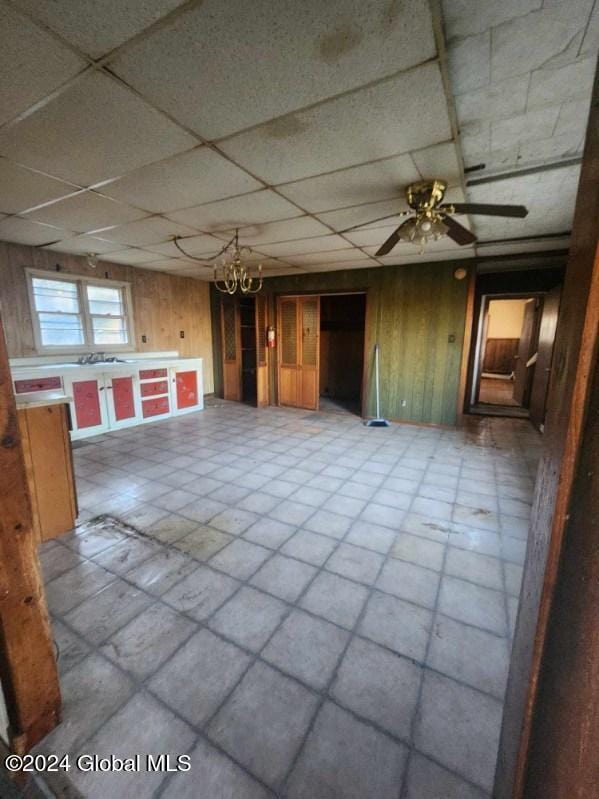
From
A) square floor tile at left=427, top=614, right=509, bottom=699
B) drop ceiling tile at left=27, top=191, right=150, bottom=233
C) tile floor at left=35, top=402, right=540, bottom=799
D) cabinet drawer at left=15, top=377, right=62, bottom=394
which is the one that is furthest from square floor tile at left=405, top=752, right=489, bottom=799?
cabinet drawer at left=15, top=377, right=62, bottom=394

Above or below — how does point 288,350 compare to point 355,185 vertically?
below

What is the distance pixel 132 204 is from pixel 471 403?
5.91 metres

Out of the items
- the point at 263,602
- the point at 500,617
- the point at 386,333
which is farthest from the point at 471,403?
the point at 263,602

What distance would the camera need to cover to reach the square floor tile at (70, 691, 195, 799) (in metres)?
1.06

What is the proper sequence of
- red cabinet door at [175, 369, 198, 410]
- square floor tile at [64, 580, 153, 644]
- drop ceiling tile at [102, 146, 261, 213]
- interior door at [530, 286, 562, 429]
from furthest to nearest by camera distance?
red cabinet door at [175, 369, 198, 410], interior door at [530, 286, 562, 429], drop ceiling tile at [102, 146, 261, 213], square floor tile at [64, 580, 153, 644]

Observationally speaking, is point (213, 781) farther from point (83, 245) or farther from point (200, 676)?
point (83, 245)

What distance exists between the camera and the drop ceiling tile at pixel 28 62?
3.96 ft

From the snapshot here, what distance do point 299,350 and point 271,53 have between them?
4.76 metres

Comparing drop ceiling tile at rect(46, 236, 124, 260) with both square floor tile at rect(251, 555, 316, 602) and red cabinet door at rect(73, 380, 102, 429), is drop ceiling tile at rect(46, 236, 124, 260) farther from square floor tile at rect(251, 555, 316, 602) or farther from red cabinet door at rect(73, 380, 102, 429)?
square floor tile at rect(251, 555, 316, 602)

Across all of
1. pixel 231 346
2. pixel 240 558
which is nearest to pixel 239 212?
Answer: pixel 240 558

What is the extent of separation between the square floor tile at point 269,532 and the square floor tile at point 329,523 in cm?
15

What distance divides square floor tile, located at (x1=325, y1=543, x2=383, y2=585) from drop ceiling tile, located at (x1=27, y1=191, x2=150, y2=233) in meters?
3.23

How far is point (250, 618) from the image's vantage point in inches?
65.9

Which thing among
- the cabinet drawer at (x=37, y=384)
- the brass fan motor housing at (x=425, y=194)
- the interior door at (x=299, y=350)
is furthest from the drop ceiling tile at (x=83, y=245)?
the brass fan motor housing at (x=425, y=194)
